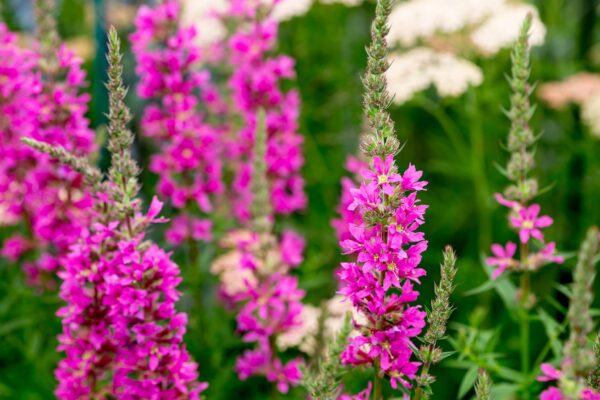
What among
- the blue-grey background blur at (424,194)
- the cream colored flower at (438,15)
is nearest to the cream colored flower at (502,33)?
the cream colored flower at (438,15)

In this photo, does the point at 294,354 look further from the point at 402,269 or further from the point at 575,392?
the point at 575,392

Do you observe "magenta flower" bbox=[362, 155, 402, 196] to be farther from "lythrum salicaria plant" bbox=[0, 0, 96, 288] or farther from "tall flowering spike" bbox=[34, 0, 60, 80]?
"tall flowering spike" bbox=[34, 0, 60, 80]

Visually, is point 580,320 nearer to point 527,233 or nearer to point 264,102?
point 527,233

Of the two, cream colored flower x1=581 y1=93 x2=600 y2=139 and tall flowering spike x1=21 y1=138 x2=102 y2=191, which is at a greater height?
cream colored flower x1=581 y1=93 x2=600 y2=139

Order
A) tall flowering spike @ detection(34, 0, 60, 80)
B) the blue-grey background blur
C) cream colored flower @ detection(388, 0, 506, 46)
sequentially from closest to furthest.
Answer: tall flowering spike @ detection(34, 0, 60, 80), the blue-grey background blur, cream colored flower @ detection(388, 0, 506, 46)

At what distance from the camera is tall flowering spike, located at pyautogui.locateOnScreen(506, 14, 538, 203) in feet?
8.68

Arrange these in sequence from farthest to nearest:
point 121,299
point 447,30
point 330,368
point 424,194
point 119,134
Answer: point 424,194
point 447,30
point 121,299
point 119,134
point 330,368

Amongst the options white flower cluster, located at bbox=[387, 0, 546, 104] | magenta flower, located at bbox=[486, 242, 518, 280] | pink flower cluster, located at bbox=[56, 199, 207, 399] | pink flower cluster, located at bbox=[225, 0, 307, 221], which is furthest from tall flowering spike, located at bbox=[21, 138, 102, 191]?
white flower cluster, located at bbox=[387, 0, 546, 104]

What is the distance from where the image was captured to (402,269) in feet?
6.92

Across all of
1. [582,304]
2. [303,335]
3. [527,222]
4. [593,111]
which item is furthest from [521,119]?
[593,111]

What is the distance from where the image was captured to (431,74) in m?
5.42

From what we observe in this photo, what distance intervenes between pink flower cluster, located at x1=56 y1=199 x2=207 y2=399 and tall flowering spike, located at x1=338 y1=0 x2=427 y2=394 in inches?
27.3

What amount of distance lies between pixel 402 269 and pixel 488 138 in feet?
17.5

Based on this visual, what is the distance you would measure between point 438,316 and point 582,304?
428 mm
